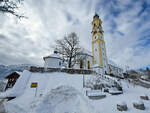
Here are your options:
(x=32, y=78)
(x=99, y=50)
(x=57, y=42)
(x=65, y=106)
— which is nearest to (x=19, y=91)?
(x=32, y=78)

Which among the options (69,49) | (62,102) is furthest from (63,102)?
(69,49)

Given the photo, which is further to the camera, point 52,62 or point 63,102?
point 52,62

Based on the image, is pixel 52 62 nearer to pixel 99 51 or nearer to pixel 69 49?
pixel 69 49

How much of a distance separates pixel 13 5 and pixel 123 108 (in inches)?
455

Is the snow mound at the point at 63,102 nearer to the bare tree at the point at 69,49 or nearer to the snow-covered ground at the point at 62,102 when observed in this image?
the snow-covered ground at the point at 62,102

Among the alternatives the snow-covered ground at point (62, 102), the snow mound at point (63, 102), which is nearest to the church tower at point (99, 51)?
the snow-covered ground at point (62, 102)

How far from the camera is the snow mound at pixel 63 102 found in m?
4.54

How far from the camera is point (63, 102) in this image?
5.39m

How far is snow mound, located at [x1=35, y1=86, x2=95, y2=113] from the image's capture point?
179 inches

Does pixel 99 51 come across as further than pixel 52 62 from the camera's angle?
Yes

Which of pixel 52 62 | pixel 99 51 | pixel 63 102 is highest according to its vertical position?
pixel 99 51

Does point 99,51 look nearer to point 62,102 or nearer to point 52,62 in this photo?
point 52,62

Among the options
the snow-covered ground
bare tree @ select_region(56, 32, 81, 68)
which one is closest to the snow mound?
the snow-covered ground

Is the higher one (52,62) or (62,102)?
(52,62)
